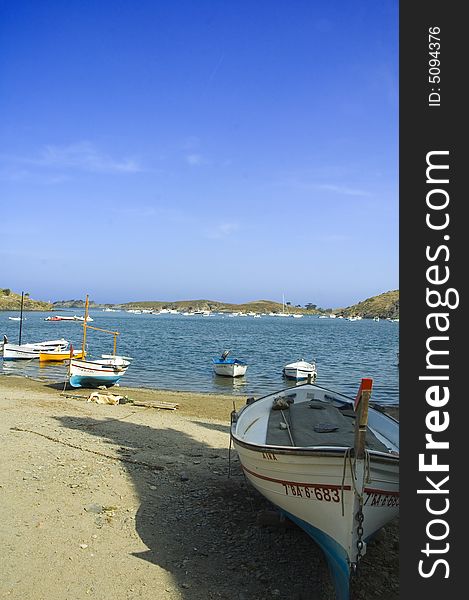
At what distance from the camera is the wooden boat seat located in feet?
23.4

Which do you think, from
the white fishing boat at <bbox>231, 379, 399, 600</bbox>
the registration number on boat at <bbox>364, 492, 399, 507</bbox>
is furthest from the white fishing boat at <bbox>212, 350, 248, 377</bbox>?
the registration number on boat at <bbox>364, 492, 399, 507</bbox>

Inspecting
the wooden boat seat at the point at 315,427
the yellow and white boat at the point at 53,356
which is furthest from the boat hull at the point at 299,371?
the wooden boat seat at the point at 315,427

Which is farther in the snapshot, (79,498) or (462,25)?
(79,498)

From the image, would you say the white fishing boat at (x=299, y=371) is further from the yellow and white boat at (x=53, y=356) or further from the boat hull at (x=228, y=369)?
the yellow and white boat at (x=53, y=356)

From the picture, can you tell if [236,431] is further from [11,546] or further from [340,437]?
[11,546]

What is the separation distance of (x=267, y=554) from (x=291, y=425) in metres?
1.98

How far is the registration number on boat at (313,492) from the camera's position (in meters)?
6.00

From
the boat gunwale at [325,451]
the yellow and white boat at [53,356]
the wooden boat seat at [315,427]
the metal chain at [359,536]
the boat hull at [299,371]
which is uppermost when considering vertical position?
the boat gunwale at [325,451]

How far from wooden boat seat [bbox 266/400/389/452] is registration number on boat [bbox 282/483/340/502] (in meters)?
0.67

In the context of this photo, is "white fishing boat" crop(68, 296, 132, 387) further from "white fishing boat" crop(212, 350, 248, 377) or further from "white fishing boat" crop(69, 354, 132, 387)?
"white fishing boat" crop(212, 350, 248, 377)

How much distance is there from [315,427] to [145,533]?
9.56ft

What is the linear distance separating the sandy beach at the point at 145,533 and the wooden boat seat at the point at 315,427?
1282 millimetres

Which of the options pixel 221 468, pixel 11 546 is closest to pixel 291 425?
pixel 221 468

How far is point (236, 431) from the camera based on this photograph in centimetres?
864
